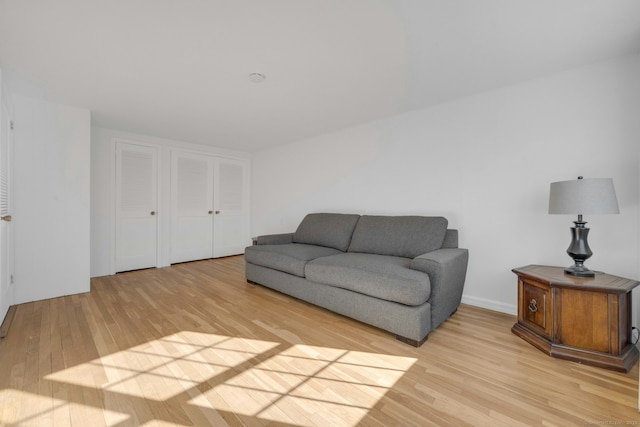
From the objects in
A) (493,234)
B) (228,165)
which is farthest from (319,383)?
(228,165)

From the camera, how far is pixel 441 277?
2.08m

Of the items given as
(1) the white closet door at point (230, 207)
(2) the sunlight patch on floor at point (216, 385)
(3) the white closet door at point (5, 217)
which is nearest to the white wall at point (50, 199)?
(3) the white closet door at point (5, 217)

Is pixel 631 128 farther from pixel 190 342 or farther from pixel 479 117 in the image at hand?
pixel 190 342

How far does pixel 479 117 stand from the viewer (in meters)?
2.73

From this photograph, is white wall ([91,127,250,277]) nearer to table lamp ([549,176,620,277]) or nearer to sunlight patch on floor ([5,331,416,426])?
sunlight patch on floor ([5,331,416,426])

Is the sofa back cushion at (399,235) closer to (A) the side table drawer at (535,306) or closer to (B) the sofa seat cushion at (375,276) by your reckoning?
(B) the sofa seat cushion at (375,276)

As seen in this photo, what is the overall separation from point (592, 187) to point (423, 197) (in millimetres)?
1461

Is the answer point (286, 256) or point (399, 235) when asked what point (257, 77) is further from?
point (399, 235)

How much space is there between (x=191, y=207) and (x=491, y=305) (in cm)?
463

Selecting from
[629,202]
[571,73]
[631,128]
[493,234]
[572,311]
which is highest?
[571,73]

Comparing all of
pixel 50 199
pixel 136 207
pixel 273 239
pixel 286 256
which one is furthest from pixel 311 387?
pixel 136 207

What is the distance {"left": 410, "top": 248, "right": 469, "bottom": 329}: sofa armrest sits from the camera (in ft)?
6.82

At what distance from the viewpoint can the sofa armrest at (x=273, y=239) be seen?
3.59 metres

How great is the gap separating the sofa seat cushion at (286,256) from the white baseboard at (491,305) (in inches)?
58.2
